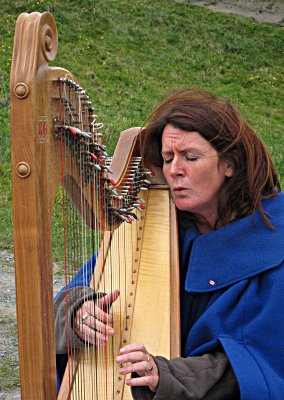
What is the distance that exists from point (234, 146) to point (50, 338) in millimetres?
1119

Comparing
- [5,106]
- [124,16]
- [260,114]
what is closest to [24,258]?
[5,106]

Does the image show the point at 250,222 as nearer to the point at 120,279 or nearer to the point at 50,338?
the point at 120,279

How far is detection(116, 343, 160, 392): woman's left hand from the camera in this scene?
1.73 meters

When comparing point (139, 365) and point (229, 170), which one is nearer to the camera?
point (139, 365)

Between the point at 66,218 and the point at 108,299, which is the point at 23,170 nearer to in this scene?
the point at 66,218

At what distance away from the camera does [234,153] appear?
220cm

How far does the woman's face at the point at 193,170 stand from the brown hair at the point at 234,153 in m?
0.02

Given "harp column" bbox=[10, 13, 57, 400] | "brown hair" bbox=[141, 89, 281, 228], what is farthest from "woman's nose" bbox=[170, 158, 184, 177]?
"harp column" bbox=[10, 13, 57, 400]

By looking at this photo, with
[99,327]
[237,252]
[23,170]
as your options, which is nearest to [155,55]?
[237,252]

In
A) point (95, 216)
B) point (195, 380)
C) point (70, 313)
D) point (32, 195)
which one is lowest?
point (195, 380)

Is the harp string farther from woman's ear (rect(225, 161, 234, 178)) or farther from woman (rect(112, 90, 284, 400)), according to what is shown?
woman's ear (rect(225, 161, 234, 178))

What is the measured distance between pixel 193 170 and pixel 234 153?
157mm

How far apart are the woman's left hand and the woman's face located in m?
0.55

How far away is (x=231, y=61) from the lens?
12844 millimetres
